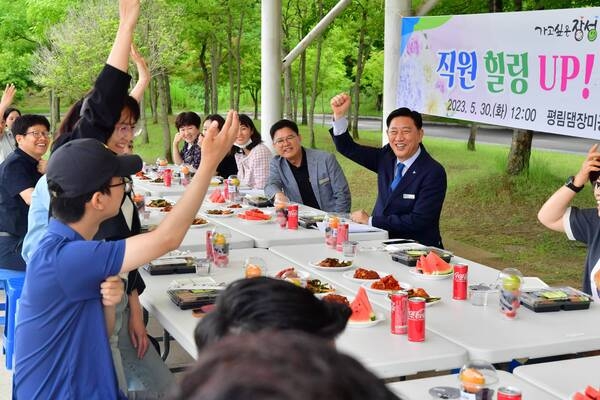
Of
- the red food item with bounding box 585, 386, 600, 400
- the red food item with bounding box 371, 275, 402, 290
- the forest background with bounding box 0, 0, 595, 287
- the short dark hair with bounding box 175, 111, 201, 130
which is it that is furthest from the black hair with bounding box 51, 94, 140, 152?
the short dark hair with bounding box 175, 111, 201, 130

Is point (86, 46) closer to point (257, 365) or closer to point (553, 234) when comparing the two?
point (553, 234)

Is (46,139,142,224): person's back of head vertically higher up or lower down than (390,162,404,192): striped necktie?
higher up

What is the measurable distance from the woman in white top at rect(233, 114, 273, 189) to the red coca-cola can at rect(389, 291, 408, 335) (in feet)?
14.6

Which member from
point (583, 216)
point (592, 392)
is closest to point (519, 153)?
point (583, 216)

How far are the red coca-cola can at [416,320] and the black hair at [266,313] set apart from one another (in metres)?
1.43

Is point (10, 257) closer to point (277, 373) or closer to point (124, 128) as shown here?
point (124, 128)

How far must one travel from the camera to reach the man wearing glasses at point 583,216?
363cm

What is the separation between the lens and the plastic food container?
3.22m

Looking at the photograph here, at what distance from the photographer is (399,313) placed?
2.79m

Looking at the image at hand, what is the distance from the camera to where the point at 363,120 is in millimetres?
32594

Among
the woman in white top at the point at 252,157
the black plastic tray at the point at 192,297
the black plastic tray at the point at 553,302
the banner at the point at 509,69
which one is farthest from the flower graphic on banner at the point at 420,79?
the black plastic tray at the point at 192,297

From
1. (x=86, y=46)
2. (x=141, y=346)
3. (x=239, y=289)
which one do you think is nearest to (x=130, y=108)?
(x=141, y=346)

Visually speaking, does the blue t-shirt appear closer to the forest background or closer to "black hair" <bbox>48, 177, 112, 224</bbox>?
"black hair" <bbox>48, 177, 112, 224</bbox>

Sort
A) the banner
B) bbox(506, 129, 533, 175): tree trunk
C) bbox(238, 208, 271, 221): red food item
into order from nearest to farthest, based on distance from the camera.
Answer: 1. bbox(238, 208, 271, 221): red food item
2. the banner
3. bbox(506, 129, 533, 175): tree trunk
